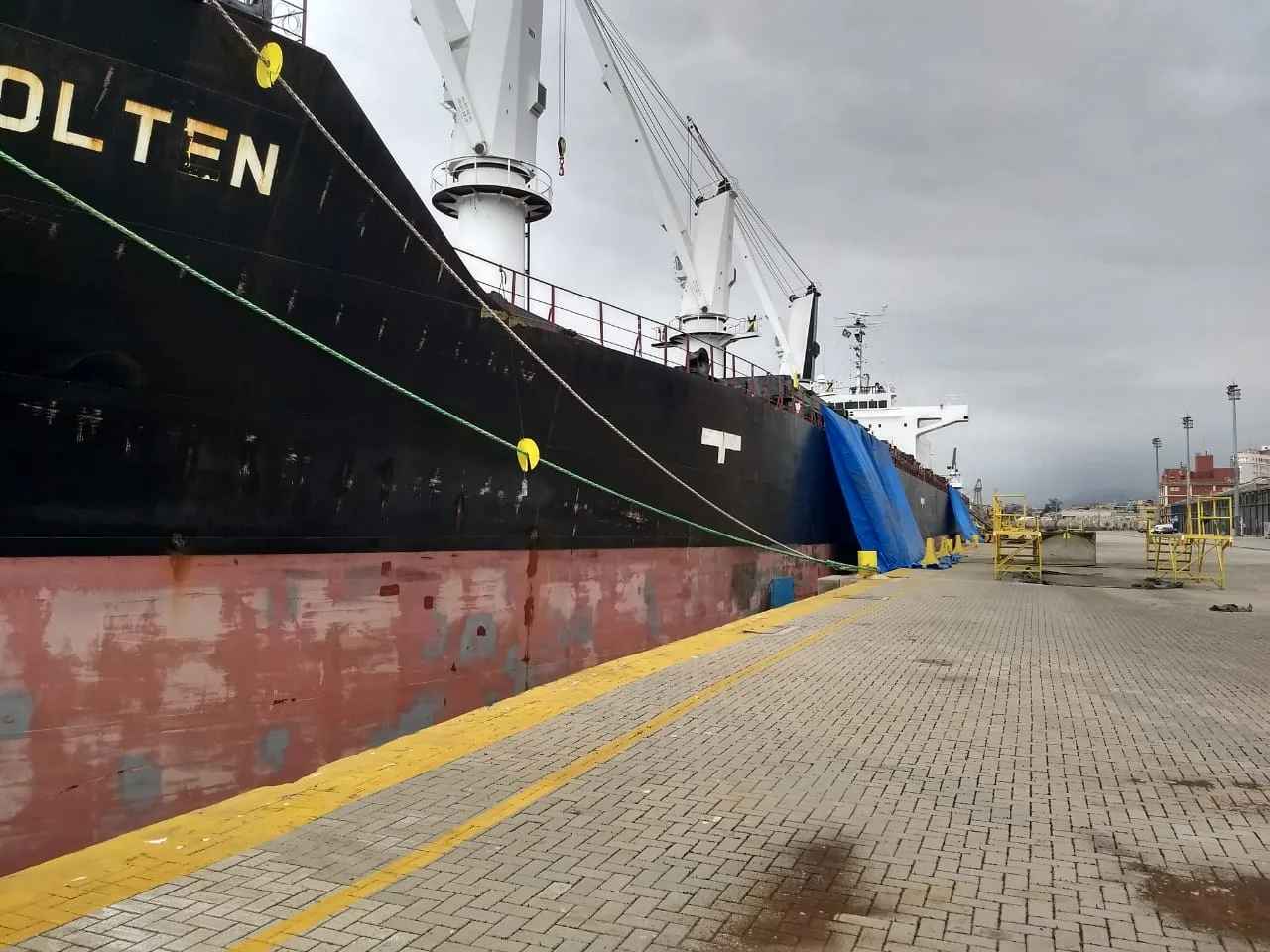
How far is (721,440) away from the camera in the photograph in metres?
13.0

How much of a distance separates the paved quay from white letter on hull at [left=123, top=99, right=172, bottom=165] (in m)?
4.36

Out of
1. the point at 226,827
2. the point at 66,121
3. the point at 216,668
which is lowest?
the point at 226,827

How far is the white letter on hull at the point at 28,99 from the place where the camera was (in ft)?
16.2

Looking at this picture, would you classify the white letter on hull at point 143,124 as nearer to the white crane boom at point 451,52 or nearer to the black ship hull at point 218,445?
the black ship hull at point 218,445

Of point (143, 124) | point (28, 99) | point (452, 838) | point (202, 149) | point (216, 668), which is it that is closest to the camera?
point (452, 838)

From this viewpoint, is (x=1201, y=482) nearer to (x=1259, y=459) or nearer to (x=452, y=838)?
(x=1259, y=459)

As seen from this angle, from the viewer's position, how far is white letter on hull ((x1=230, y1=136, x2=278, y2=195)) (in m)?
6.01

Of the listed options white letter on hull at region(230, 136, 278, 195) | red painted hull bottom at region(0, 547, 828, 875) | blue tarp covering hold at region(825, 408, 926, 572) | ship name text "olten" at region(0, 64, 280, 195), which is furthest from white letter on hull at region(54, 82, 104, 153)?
blue tarp covering hold at region(825, 408, 926, 572)

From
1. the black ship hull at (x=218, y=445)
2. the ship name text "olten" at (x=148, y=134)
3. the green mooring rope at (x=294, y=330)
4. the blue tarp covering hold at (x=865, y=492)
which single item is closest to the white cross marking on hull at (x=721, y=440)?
the green mooring rope at (x=294, y=330)

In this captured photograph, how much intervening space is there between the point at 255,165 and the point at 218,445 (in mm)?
2178

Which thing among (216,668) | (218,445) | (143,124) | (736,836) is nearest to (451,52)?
(143,124)

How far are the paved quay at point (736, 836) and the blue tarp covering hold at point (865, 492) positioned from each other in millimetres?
11353

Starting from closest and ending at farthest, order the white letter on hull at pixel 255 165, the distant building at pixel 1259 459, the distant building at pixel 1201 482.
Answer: the white letter on hull at pixel 255 165 < the distant building at pixel 1201 482 < the distant building at pixel 1259 459

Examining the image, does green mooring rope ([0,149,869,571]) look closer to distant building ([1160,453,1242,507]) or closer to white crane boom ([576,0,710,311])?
white crane boom ([576,0,710,311])
